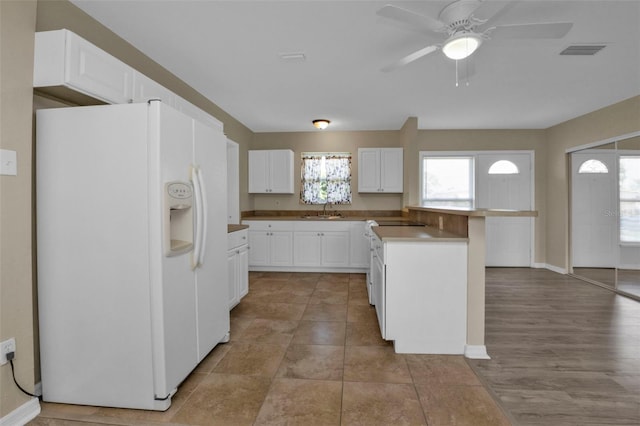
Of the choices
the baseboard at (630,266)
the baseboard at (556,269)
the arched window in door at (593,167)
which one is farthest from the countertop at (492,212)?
the baseboard at (556,269)

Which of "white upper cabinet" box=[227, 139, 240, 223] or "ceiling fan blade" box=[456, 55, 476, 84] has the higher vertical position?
"ceiling fan blade" box=[456, 55, 476, 84]

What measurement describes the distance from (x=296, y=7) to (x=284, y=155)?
343 centimetres

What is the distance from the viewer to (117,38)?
2.47 meters

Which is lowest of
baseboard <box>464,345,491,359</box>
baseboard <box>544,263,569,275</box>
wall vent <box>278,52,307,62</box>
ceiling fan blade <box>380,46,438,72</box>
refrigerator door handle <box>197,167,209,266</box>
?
baseboard <box>464,345,491,359</box>

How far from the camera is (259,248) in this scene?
5188mm

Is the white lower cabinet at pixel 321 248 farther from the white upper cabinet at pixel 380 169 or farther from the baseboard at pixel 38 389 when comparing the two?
the baseboard at pixel 38 389

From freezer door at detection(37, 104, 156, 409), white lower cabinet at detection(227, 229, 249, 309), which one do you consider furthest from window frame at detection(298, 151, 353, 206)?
freezer door at detection(37, 104, 156, 409)

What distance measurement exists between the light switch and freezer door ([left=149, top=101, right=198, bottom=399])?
65 centimetres

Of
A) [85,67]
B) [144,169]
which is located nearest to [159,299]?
[144,169]

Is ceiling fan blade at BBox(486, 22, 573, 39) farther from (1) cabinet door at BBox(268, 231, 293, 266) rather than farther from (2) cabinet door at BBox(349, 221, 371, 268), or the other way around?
(1) cabinet door at BBox(268, 231, 293, 266)

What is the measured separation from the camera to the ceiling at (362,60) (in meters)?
2.16

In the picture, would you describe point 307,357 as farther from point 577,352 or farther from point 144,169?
point 577,352

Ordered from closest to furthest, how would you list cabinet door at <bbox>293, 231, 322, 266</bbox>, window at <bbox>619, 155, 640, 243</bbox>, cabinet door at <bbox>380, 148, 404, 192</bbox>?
window at <bbox>619, 155, 640, 243</bbox> → cabinet door at <bbox>293, 231, 322, 266</bbox> → cabinet door at <bbox>380, 148, 404, 192</bbox>

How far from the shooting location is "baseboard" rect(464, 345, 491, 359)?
7.68 feet
